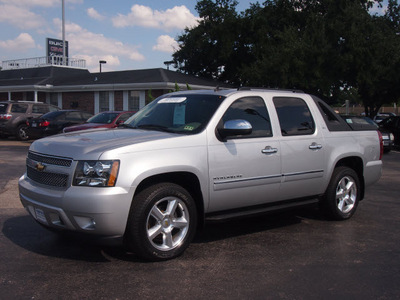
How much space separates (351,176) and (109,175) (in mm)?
3802

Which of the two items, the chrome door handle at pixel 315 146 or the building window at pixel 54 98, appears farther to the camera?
the building window at pixel 54 98

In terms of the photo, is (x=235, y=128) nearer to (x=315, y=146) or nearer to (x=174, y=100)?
(x=174, y=100)

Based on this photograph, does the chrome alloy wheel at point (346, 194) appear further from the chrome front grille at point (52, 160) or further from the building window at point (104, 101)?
the building window at point (104, 101)

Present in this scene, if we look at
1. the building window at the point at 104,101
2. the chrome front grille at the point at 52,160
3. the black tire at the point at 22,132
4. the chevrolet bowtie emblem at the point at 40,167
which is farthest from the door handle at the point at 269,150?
the building window at the point at 104,101

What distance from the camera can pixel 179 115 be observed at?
510 cm

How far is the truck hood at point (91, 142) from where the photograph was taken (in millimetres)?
4039

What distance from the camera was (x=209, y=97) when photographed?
5.14 metres

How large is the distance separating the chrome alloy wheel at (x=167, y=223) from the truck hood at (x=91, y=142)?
0.69 metres

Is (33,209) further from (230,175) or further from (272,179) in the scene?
(272,179)

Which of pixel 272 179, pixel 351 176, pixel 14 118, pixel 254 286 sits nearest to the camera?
pixel 254 286

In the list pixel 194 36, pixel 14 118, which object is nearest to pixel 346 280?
A: pixel 14 118

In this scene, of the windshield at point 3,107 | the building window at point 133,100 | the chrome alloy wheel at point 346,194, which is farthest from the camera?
the building window at point 133,100

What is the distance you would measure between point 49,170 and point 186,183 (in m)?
1.42

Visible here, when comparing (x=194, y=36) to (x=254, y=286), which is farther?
(x=194, y=36)
